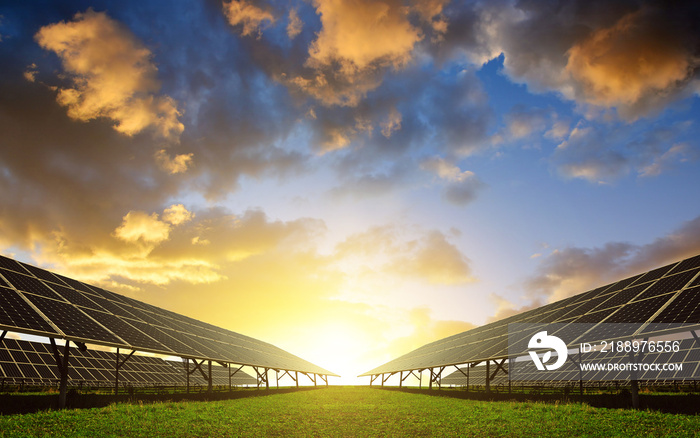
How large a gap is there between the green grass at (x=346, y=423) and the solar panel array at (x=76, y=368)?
59.4ft

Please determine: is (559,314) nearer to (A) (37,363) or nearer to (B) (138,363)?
(A) (37,363)

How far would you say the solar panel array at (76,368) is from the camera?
34.8m

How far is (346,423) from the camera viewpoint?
20.6 meters

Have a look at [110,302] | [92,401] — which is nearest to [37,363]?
[110,302]

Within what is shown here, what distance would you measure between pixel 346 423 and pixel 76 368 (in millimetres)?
34133

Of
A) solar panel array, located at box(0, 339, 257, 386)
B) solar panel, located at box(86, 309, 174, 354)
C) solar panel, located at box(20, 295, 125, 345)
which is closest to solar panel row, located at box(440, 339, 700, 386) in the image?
solar panel, located at box(86, 309, 174, 354)

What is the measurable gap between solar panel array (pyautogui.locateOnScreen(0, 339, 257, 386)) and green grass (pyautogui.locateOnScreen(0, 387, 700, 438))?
1811 cm

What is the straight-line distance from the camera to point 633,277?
3166 cm

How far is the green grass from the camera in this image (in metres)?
15.2

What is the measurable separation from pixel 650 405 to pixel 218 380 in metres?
59.8

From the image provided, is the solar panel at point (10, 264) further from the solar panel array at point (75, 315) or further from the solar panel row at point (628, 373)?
the solar panel row at point (628, 373)

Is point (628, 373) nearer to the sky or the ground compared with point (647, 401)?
nearer to the ground

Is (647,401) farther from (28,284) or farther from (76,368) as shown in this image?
(76,368)

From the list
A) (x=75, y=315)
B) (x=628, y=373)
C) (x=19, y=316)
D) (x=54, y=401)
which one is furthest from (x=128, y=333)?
(x=628, y=373)
